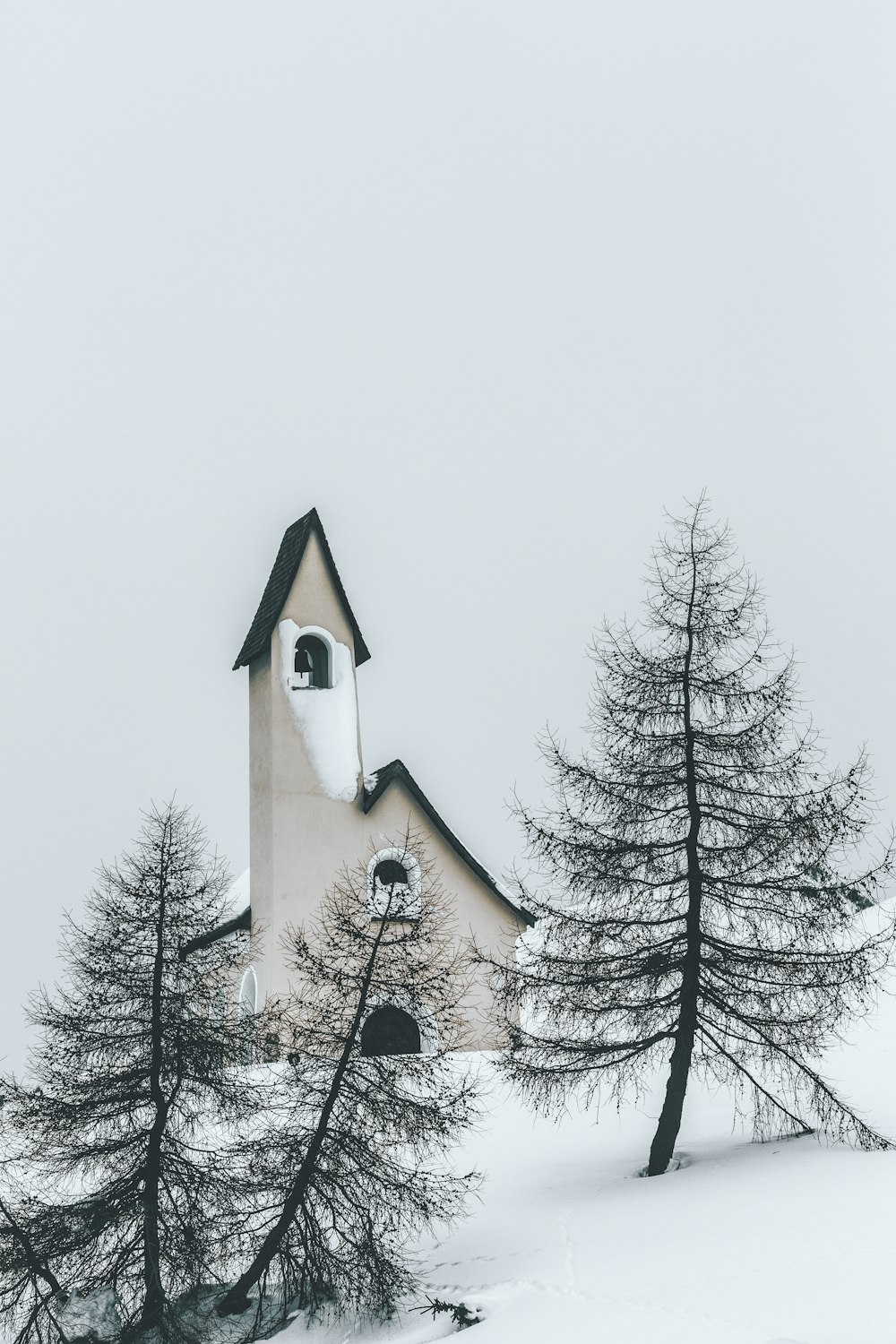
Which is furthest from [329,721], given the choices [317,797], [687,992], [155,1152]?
[155,1152]

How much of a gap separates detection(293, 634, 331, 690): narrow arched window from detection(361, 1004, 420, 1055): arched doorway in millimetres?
7957

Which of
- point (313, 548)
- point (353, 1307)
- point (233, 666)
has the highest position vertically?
point (313, 548)

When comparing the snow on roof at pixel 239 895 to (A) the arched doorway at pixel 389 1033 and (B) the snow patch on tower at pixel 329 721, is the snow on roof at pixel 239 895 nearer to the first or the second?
(B) the snow patch on tower at pixel 329 721

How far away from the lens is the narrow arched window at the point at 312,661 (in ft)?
96.3

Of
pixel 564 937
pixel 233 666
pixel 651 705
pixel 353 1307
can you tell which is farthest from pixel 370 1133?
pixel 233 666

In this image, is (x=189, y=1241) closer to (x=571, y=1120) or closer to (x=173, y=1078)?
(x=173, y=1078)

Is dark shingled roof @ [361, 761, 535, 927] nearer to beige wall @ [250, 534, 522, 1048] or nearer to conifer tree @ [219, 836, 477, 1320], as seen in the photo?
beige wall @ [250, 534, 522, 1048]

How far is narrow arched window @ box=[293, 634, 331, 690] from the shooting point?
96.3ft

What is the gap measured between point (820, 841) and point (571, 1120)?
303 inches

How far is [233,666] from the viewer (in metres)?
30.5

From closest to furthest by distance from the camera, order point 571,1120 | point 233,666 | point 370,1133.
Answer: point 370,1133 < point 571,1120 < point 233,666

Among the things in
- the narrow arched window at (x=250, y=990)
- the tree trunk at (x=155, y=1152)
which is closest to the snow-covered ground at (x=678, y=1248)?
the tree trunk at (x=155, y=1152)

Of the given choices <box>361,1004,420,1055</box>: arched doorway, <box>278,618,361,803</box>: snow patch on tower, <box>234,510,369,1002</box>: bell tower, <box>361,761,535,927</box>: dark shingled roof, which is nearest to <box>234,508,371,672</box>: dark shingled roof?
<box>234,510,369,1002</box>: bell tower

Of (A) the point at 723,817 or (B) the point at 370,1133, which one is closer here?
(B) the point at 370,1133
